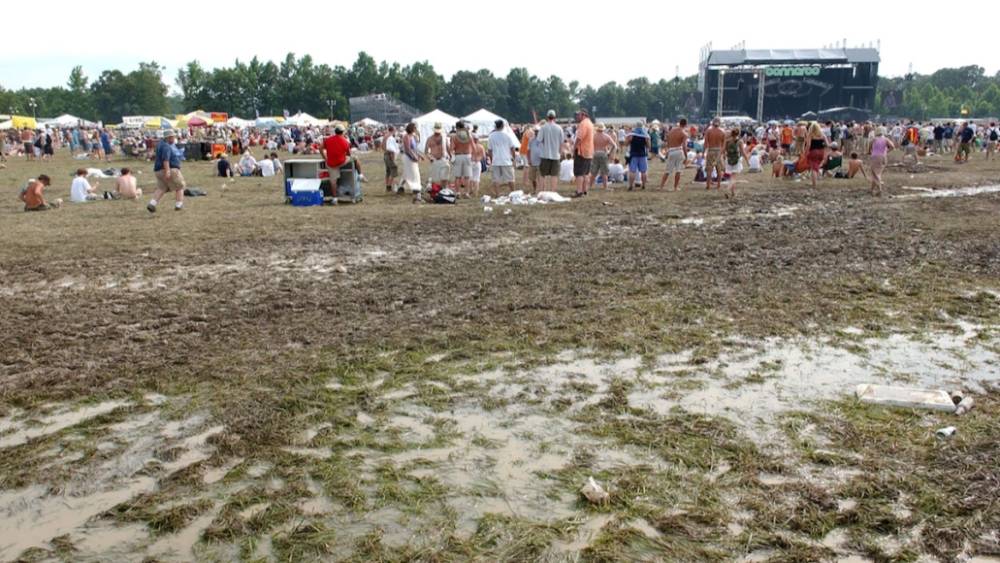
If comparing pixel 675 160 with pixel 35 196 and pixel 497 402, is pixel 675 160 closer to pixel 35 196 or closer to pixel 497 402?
pixel 35 196

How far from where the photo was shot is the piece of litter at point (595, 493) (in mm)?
3395

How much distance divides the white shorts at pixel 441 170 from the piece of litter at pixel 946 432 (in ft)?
40.7

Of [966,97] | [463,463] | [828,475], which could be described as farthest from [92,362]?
[966,97]

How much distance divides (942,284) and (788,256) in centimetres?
179

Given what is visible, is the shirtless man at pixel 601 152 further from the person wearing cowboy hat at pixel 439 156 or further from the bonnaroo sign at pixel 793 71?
the bonnaroo sign at pixel 793 71

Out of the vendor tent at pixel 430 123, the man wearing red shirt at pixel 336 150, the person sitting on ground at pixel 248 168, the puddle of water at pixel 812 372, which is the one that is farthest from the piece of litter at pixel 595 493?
the vendor tent at pixel 430 123

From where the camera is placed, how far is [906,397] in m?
4.48

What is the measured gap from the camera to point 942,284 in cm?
758

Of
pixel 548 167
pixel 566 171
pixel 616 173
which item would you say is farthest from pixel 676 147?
pixel 566 171

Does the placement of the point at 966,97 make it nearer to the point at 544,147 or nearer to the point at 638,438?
the point at 544,147

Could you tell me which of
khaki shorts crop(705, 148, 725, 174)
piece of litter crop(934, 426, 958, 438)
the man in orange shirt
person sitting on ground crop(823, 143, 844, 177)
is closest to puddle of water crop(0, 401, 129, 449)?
piece of litter crop(934, 426, 958, 438)

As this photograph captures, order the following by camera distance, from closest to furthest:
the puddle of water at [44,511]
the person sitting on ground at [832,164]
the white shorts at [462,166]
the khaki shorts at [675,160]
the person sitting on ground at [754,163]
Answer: the puddle of water at [44,511], the white shorts at [462,166], the khaki shorts at [675,160], the person sitting on ground at [832,164], the person sitting on ground at [754,163]

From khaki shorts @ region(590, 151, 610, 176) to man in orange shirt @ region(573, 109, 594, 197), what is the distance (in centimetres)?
140

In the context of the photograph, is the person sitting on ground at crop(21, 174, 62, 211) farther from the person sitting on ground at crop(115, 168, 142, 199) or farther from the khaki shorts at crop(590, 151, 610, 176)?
the khaki shorts at crop(590, 151, 610, 176)
